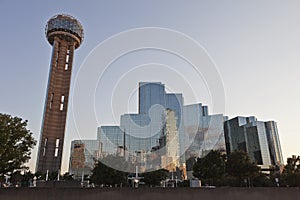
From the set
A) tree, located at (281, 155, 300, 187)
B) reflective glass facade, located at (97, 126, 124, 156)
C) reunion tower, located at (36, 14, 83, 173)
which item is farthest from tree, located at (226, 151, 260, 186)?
reunion tower, located at (36, 14, 83, 173)

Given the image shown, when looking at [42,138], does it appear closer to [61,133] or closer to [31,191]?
[61,133]

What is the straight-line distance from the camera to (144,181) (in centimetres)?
3700

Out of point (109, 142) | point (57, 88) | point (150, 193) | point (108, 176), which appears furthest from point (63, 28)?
point (150, 193)

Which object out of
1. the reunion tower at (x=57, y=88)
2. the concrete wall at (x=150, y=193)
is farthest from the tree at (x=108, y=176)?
the reunion tower at (x=57, y=88)

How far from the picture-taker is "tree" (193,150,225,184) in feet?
88.2

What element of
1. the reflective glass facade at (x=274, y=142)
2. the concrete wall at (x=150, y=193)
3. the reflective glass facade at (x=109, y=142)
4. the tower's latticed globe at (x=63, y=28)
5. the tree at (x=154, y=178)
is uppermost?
the tower's latticed globe at (x=63, y=28)

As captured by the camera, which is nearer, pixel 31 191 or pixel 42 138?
pixel 31 191

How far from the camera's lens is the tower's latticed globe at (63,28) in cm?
7519

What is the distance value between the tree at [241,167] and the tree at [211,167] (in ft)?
5.84

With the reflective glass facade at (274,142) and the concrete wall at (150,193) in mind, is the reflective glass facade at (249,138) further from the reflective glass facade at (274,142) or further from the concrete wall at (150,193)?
the concrete wall at (150,193)

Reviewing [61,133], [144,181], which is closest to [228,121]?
[61,133]

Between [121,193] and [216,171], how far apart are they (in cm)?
1774

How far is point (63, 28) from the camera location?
75.4 m

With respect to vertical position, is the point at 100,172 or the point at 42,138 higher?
the point at 42,138
